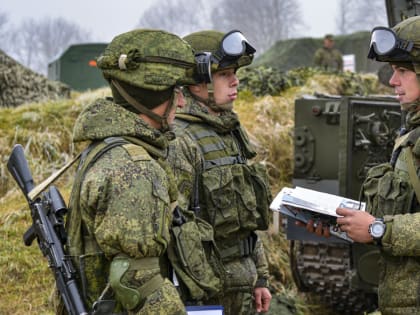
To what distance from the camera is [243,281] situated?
4.96m

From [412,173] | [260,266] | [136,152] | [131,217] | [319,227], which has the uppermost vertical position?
[136,152]

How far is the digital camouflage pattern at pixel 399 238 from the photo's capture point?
4.43m

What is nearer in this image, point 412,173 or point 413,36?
point 412,173

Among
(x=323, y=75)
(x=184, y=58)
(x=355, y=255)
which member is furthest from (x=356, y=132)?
(x=323, y=75)

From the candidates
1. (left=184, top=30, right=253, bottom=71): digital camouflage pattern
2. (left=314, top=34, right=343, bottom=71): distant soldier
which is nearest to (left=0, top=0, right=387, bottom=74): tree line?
(left=314, top=34, right=343, bottom=71): distant soldier

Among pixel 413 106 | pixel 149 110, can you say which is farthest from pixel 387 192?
pixel 149 110

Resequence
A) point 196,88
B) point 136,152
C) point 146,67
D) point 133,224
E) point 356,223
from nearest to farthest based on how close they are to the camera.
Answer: point 133,224 → point 136,152 → point 146,67 → point 356,223 → point 196,88

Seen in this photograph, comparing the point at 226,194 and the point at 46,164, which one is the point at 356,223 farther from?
the point at 46,164

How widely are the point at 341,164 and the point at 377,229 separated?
3.59 meters

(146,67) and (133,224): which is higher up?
(146,67)

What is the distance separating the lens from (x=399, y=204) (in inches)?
183

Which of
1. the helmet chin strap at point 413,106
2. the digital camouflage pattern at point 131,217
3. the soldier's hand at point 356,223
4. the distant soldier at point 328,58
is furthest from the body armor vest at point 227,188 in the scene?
the distant soldier at point 328,58

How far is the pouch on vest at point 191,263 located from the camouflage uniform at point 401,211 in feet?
3.53

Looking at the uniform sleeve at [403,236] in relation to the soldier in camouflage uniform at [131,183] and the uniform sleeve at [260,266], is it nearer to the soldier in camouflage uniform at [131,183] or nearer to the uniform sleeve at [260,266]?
the uniform sleeve at [260,266]
